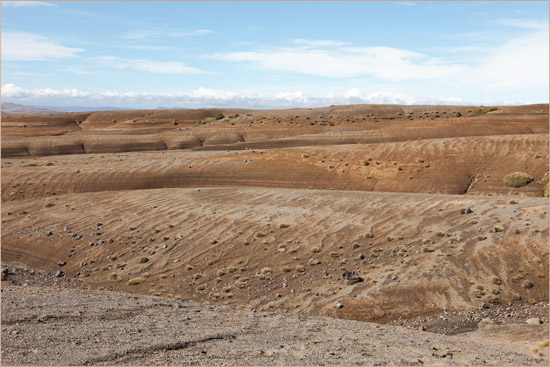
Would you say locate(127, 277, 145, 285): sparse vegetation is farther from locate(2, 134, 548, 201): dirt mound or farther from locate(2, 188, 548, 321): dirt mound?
locate(2, 134, 548, 201): dirt mound

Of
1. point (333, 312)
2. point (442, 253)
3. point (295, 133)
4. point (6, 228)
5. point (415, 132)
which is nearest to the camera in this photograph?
point (333, 312)

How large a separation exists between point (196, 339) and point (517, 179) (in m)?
34.3

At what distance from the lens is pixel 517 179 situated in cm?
3781

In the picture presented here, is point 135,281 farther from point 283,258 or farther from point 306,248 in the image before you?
point 306,248

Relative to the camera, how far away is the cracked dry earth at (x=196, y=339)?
11836 millimetres

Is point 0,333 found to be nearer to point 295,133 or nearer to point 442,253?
point 442,253

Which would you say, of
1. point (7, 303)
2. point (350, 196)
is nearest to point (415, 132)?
point (350, 196)

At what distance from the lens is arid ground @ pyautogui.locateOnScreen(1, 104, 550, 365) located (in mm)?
13516

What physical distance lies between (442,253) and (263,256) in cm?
986

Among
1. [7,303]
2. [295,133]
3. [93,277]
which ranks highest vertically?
[295,133]

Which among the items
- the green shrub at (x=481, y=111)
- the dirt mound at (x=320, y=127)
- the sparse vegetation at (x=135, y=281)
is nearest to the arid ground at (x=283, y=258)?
the sparse vegetation at (x=135, y=281)

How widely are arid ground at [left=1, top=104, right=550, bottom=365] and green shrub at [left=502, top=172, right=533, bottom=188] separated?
0.98 feet

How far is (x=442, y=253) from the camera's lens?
930 inches

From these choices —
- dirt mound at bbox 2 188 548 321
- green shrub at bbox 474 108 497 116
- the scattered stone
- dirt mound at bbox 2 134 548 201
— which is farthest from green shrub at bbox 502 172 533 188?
green shrub at bbox 474 108 497 116
